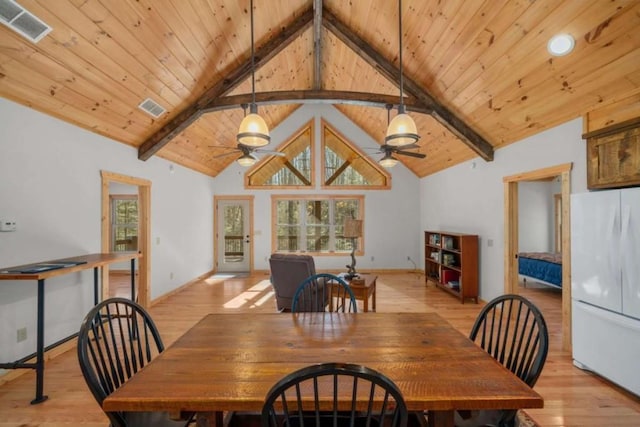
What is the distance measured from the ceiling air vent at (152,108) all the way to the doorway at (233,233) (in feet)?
12.3

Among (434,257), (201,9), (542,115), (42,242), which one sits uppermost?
(201,9)

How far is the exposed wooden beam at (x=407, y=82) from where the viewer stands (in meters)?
4.02

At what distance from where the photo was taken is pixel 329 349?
61.4 inches

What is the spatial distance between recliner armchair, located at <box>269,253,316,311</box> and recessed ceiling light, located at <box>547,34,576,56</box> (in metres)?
2.99

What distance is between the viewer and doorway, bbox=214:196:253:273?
7676 millimetres

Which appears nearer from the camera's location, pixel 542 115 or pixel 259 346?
pixel 259 346

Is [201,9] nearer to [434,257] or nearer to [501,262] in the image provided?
[501,262]

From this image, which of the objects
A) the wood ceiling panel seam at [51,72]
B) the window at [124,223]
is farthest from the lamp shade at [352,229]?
the window at [124,223]

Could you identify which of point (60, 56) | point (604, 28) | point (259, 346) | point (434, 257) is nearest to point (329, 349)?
point (259, 346)

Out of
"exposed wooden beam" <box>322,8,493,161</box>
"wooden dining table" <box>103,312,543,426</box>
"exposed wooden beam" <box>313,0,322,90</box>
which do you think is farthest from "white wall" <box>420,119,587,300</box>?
"exposed wooden beam" <box>313,0,322,90</box>

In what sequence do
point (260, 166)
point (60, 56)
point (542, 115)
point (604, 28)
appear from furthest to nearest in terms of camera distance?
Answer: 1. point (260, 166)
2. point (542, 115)
3. point (60, 56)
4. point (604, 28)

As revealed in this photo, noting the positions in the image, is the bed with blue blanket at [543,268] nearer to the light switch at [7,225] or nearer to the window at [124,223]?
the light switch at [7,225]

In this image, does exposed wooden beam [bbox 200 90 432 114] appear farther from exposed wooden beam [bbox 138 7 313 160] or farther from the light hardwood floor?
the light hardwood floor

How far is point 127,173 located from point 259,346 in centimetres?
386
